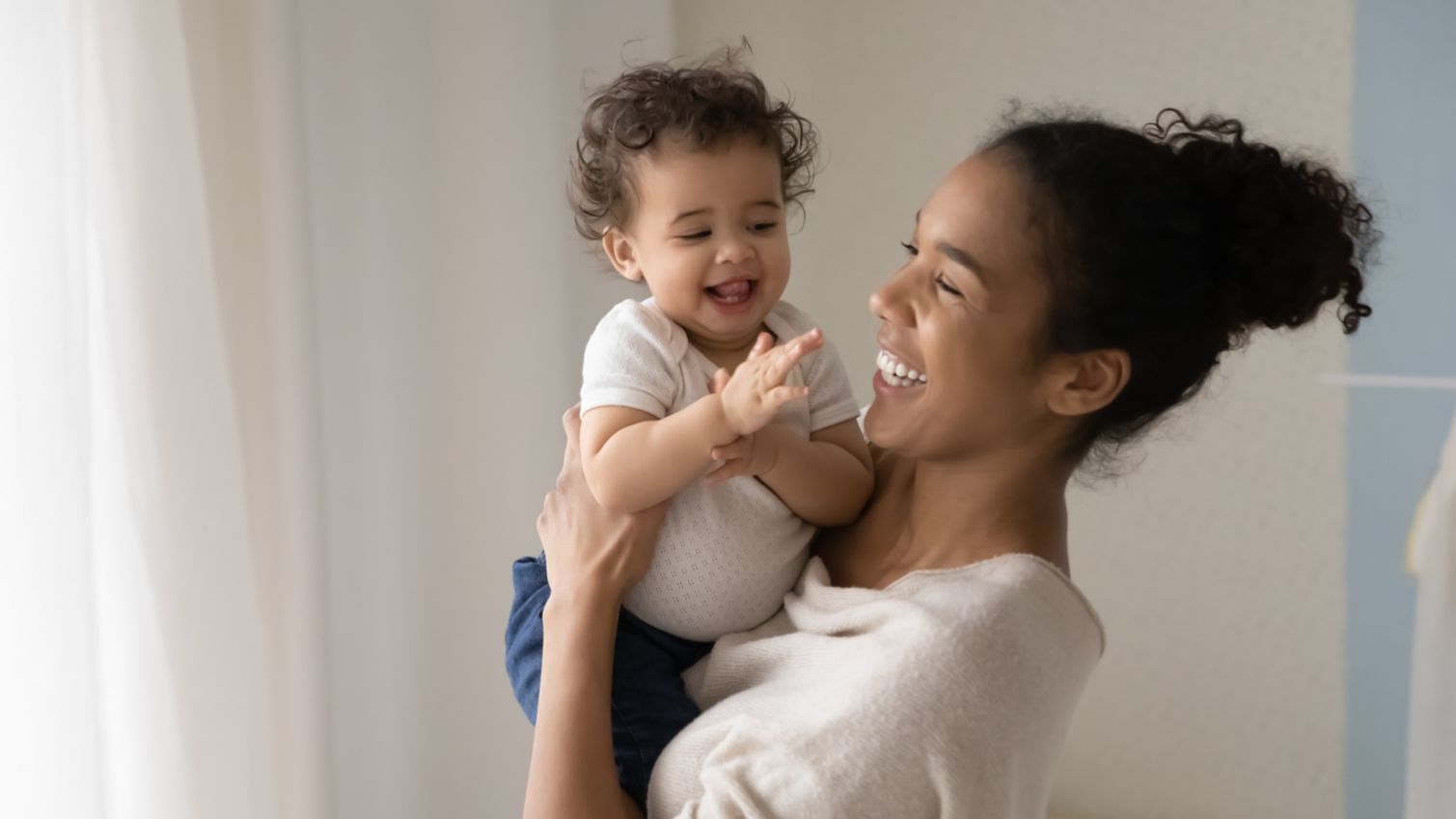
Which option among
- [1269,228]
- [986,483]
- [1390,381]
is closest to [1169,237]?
[1269,228]

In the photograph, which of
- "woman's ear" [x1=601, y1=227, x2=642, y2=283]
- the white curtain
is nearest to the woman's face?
"woman's ear" [x1=601, y1=227, x2=642, y2=283]

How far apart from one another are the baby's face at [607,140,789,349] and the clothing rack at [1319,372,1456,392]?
64.8 inches

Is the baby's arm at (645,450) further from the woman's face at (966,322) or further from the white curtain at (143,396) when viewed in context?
the white curtain at (143,396)

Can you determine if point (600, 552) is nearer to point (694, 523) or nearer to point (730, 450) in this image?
point (694, 523)

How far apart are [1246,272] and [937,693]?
521 millimetres

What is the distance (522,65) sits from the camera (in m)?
2.83

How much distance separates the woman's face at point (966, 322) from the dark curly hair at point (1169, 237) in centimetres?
3

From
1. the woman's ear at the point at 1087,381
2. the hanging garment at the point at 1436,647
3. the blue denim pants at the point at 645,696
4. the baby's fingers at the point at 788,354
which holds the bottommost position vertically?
the hanging garment at the point at 1436,647

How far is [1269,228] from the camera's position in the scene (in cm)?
133

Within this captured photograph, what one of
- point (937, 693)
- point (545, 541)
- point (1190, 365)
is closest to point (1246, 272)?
point (1190, 365)

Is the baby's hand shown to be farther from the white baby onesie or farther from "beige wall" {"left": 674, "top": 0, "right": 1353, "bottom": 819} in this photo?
"beige wall" {"left": 674, "top": 0, "right": 1353, "bottom": 819}

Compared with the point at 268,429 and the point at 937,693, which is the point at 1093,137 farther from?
the point at 268,429

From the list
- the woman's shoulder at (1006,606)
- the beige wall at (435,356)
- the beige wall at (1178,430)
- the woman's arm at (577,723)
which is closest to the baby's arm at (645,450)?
the woman's arm at (577,723)

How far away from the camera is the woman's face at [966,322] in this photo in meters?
1.35
